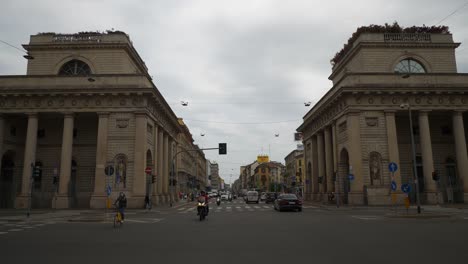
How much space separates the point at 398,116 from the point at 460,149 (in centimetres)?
674

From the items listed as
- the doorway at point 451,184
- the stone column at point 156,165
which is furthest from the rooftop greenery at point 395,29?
the stone column at point 156,165

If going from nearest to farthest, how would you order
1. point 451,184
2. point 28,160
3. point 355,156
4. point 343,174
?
point 355,156 → point 28,160 → point 451,184 → point 343,174

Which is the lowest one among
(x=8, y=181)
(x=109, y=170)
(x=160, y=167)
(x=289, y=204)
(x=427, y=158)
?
(x=289, y=204)

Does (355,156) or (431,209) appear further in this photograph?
(355,156)

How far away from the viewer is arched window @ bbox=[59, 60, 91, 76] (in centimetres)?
3969

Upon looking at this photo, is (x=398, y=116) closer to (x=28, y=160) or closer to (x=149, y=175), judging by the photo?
(x=149, y=175)

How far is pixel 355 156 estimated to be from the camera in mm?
35031

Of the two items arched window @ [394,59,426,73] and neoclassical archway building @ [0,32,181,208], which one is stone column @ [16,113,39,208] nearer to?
neoclassical archway building @ [0,32,181,208]

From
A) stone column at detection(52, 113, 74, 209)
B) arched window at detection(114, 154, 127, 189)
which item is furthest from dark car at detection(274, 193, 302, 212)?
stone column at detection(52, 113, 74, 209)

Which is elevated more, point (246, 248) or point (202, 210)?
point (202, 210)

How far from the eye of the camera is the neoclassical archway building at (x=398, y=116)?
35250 millimetres

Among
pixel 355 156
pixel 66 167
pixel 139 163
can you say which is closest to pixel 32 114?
pixel 66 167

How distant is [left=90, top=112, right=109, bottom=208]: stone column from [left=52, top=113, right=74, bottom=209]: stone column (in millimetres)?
2738

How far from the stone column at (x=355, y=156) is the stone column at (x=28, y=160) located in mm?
30248
